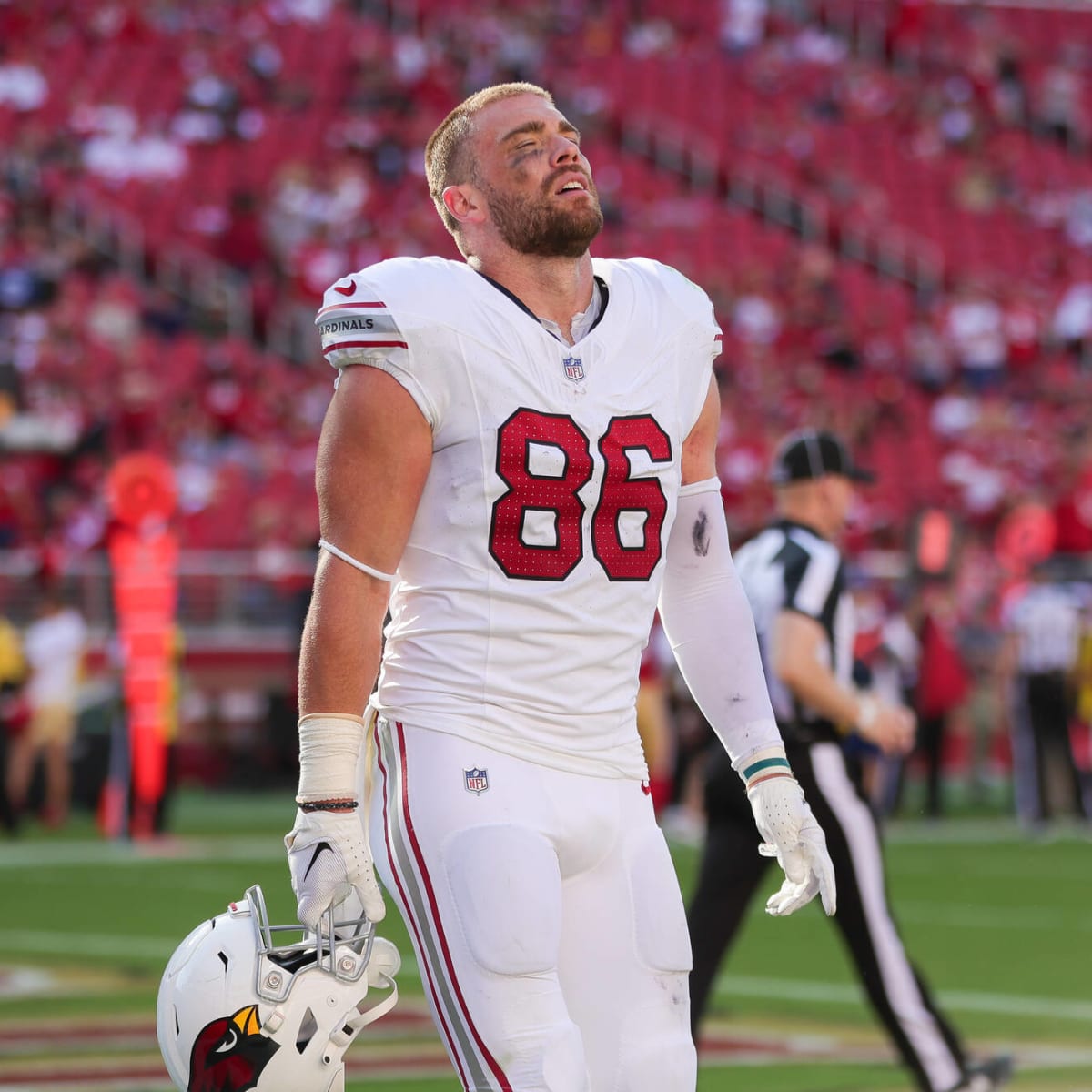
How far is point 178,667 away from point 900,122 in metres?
15.0

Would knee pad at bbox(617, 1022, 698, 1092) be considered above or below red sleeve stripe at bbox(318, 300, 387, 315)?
below

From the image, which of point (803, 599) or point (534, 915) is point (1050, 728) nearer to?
point (803, 599)

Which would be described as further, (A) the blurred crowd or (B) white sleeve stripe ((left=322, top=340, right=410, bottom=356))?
(A) the blurred crowd

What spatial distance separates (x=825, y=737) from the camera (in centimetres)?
641

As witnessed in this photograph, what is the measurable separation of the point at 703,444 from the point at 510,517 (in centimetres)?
54

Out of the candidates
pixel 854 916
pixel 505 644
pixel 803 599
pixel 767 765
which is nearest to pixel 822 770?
pixel 854 916

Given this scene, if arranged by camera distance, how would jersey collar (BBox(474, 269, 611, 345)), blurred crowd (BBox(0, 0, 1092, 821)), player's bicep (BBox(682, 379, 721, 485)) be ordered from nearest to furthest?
jersey collar (BBox(474, 269, 611, 345)) < player's bicep (BBox(682, 379, 721, 485)) < blurred crowd (BBox(0, 0, 1092, 821))

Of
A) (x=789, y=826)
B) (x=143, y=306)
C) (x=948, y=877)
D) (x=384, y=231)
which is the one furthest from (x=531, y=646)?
(x=384, y=231)

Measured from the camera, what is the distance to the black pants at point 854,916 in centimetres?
615

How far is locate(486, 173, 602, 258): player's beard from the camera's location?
3.89 metres

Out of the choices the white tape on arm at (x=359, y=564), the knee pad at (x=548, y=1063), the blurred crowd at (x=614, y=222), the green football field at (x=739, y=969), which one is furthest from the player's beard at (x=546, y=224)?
the blurred crowd at (x=614, y=222)

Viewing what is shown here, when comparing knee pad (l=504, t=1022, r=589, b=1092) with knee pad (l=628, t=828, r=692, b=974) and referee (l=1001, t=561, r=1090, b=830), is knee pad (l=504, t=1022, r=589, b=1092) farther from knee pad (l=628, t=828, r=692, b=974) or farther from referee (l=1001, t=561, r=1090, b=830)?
referee (l=1001, t=561, r=1090, b=830)

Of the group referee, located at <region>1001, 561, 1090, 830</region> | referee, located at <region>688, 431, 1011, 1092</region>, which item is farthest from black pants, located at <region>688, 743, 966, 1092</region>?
referee, located at <region>1001, 561, 1090, 830</region>

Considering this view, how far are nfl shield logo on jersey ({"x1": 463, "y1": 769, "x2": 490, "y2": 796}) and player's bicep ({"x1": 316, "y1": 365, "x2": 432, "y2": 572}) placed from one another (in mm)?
373
